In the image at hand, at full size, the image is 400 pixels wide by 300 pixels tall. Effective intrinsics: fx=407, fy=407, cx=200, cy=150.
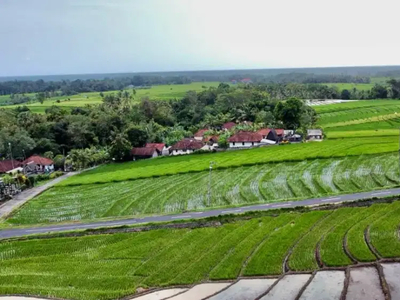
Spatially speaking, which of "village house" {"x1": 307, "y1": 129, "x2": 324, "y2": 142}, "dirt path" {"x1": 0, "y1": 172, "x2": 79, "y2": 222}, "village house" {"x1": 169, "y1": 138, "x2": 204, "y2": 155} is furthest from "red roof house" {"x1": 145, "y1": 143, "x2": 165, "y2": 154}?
"village house" {"x1": 307, "y1": 129, "x2": 324, "y2": 142}

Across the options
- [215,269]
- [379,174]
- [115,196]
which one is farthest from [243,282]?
[379,174]

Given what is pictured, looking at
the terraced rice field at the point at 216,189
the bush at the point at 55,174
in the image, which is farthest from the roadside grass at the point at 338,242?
the bush at the point at 55,174

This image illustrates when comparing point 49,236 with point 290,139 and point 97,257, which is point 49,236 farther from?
point 290,139

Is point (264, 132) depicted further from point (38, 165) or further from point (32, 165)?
point (32, 165)

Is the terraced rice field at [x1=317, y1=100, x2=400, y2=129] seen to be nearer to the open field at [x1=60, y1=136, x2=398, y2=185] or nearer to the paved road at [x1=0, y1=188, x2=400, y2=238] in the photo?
the open field at [x1=60, y1=136, x2=398, y2=185]

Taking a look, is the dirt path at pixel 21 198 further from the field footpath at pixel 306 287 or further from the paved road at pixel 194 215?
the field footpath at pixel 306 287

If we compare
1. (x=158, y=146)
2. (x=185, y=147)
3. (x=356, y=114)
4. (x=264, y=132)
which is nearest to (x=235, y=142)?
(x=264, y=132)
